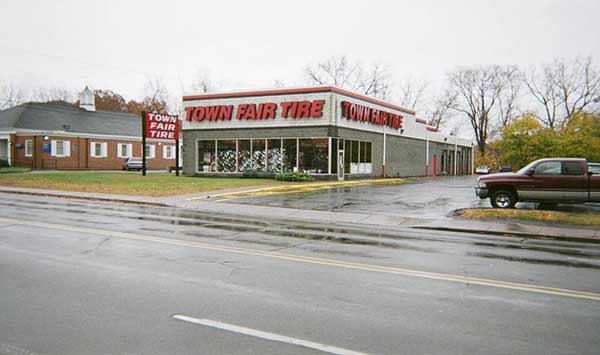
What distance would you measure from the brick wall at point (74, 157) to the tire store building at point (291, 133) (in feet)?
64.7

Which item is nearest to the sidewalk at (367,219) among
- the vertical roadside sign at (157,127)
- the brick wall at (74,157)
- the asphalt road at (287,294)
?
the asphalt road at (287,294)

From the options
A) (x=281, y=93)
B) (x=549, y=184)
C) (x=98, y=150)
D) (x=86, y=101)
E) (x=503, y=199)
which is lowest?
(x=503, y=199)

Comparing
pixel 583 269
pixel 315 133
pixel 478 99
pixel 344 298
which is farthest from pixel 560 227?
pixel 478 99

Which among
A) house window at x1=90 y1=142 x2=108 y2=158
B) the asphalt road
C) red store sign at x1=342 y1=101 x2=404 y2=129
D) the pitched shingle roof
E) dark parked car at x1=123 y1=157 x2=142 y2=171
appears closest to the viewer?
the asphalt road

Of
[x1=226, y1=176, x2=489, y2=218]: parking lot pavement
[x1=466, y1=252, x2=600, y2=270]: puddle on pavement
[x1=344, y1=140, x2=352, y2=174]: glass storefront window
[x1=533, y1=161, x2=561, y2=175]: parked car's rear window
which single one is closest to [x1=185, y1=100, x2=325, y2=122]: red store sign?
[x1=344, y1=140, x2=352, y2=174]: glass storefront window

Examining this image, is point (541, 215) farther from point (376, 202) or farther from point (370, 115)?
point (370, 115)

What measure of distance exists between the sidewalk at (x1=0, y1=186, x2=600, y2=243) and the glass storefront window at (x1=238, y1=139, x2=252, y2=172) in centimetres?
1302

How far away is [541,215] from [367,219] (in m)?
5.53

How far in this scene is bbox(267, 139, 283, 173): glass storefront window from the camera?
115ft

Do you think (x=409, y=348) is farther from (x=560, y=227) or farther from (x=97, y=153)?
(x=97, y=153)

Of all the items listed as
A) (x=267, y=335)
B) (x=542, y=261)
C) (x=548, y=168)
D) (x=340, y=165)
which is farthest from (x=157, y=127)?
(x=267, y=335)

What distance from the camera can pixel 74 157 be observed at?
51.9 meters

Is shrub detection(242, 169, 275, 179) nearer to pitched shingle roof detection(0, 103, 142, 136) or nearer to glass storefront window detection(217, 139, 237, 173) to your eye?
glass storefront window detection(217, 139, 237, 173)

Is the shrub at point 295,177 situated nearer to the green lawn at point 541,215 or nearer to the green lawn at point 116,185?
the green lawn at point 116,185
